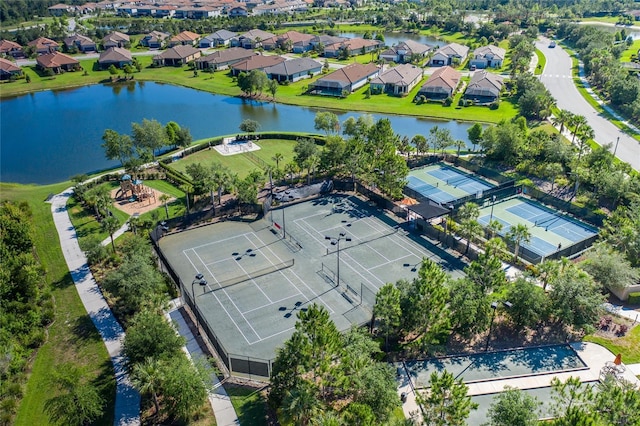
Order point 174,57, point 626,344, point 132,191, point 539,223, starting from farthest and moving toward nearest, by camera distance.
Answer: point 174,57
point 132,191
point 539,223
point 626,344

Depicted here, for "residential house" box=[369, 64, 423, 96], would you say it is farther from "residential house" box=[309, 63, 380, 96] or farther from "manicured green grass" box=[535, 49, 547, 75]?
"manicured green grass" box=[535, 49, 547, 75]

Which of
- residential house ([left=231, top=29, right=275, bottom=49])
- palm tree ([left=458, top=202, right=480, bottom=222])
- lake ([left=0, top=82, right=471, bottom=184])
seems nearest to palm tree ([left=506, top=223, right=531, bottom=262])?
palm tree ([left=458, top=202, right=480, bottom=222])

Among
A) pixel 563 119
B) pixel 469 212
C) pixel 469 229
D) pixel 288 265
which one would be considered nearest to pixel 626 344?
pixel 469 229

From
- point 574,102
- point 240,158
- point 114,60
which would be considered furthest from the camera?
point 114,60

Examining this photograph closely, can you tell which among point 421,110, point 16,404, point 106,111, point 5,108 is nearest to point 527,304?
point 16,404

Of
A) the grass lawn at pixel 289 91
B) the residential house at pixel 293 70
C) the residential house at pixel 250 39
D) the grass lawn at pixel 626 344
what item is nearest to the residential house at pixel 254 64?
the residential house at pixel 293 70

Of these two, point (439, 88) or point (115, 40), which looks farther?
point (115, 40)

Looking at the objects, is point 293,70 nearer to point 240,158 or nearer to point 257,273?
point 240,158
